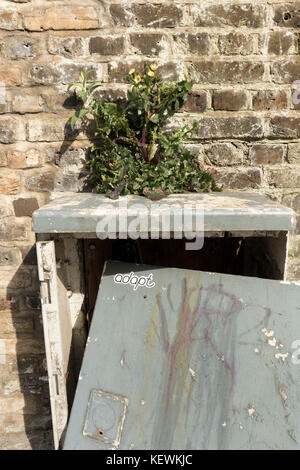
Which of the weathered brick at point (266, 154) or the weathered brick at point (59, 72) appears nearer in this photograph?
the weathered brick at point (59, 72)

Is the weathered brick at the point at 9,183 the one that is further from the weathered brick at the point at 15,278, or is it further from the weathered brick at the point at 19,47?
the weathered brick at the point at 19,47

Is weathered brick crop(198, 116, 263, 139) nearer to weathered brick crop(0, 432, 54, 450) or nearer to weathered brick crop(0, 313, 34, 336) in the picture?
weathered brick crop(0, 313, 34, 336)

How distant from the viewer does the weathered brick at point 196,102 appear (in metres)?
2.14

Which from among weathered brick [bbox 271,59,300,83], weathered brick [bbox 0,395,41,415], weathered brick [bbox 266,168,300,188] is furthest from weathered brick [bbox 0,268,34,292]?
weathered brick [bbox 271,59,300,83]

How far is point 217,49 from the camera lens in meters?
2.09

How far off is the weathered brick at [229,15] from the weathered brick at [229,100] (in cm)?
34

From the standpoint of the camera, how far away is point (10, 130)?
2.20 metres

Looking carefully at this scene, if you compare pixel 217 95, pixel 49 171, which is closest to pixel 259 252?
pixel 217 95

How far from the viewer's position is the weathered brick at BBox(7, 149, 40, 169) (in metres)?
2.22

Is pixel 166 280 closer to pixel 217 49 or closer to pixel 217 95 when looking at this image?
pixel 217 95

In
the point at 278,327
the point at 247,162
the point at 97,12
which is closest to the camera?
the point at 278,327

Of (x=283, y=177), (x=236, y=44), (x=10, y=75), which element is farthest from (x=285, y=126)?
(x=10, y=75)

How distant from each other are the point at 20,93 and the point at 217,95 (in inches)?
43.0

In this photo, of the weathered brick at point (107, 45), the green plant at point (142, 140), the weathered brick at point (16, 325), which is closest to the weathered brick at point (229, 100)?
the green plant at point (142, 140)
